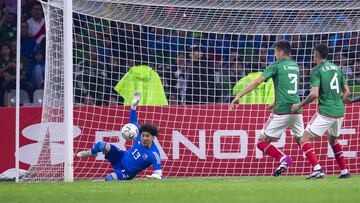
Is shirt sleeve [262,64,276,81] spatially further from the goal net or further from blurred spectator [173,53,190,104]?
blurred spectator [173,53,190,104]

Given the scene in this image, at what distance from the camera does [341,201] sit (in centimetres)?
1037

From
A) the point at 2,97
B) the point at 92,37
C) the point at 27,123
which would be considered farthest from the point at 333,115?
the point at 2,97

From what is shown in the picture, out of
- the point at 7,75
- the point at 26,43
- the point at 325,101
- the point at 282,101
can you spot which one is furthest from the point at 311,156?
the point at 26,43

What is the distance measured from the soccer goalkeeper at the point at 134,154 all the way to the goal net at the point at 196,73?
2.96ft

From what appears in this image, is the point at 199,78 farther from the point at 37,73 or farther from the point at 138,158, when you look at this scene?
the point at 37,73

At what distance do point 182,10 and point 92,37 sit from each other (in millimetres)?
1664

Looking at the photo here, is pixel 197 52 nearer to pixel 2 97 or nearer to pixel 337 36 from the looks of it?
pixel 337 36

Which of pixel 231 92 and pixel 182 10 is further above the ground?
pixel 182 10

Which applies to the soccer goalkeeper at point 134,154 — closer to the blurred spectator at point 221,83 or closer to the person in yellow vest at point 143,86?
the person in yellow vest at point 143,86

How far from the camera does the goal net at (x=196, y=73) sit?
1741cm

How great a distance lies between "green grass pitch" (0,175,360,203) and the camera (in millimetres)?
10727

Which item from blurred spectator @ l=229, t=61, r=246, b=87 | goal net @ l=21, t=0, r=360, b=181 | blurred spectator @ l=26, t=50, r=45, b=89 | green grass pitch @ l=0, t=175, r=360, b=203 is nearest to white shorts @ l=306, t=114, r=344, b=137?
green grass pitch @ l=0, t=175, r=360, b=203

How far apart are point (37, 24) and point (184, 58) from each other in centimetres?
476

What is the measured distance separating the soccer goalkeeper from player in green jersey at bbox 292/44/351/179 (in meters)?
2.32
